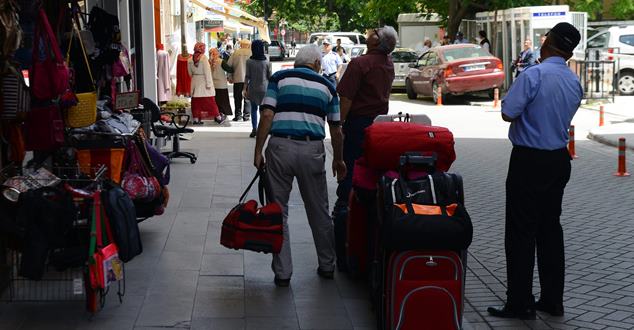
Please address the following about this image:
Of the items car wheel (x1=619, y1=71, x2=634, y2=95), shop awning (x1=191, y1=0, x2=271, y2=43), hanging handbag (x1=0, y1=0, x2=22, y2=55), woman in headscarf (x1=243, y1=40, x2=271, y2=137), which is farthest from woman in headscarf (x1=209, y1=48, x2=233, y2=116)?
hanging handbag (x1=0, y1=0, x2=22, y2=55)

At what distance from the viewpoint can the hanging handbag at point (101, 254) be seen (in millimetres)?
6691

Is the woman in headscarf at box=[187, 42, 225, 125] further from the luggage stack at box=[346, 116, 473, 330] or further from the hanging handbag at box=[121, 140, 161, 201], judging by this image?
the luggage stack at box=[346, 116, 473, 330]

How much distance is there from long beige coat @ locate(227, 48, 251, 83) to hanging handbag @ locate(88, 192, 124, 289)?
1550 centimetres

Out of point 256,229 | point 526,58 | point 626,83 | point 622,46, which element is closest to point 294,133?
point 256,229

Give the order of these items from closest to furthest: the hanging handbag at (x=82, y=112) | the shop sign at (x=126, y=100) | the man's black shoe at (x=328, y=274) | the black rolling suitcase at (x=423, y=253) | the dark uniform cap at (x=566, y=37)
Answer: the black rolling suitcase at (x=423, y=253)
the dark uniform cap at (x=566, y=37)
the man's black shoe at (x=328, y=274)
the hanging handbag at (x=82, y=112)
the shop sign at (x=126, y=100)

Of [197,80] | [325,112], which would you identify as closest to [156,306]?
[325,112]

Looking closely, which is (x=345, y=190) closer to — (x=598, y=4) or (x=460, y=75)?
(x=460, y=75)

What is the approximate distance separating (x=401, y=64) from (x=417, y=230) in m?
28.4

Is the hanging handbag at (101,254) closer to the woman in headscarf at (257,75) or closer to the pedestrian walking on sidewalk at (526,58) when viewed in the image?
the woman in headscarf at (257,75)

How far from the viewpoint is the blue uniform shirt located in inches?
270

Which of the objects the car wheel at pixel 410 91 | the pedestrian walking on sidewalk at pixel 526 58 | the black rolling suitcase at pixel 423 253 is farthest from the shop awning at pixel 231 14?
the black rolling suitcase at pixel 423 253

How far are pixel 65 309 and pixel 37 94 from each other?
148 centimetres

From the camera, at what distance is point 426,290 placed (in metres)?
6.22

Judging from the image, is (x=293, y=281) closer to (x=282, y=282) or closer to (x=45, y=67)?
(x=282, y=282)
